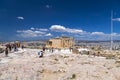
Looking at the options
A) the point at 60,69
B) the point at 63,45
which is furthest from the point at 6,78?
the point at 63,45

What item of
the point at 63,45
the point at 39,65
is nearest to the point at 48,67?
the point at 39,65

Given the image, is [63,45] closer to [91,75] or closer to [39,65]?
[39,65]

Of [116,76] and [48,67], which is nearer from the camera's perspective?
[116,76]

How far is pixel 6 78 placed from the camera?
24.3m

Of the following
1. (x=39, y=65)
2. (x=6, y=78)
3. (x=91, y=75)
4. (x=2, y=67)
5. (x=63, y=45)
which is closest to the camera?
(x=6, y=78)

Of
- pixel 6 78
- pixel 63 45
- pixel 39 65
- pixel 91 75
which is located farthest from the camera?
pixel 63 45

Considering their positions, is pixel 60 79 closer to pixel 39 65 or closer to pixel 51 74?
pixel 51 74

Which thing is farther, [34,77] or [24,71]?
[24,71]

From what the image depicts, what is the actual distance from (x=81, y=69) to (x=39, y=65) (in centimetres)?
568

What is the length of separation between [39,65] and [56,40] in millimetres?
35074

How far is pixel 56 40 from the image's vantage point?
6562cm

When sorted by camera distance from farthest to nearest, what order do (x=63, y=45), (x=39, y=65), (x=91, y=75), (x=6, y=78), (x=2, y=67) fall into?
(x=63, y=45)
(x=39, y=65)
(x=2, y=67)
(x=91, y=75)
(x=6, y=78)

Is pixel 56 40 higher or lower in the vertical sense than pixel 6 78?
higher

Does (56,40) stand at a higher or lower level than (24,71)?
higher
